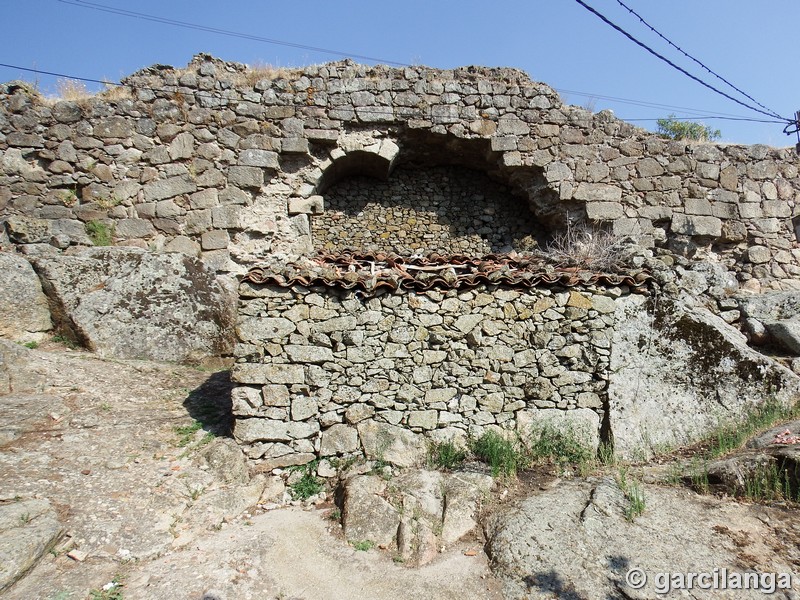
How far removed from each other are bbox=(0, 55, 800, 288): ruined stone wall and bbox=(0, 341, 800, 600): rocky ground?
410 centimetres

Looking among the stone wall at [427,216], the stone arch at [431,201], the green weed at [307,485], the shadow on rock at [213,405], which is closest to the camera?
the green weed at [307,485]

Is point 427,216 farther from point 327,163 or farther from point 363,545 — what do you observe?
point 363,545

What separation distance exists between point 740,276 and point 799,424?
213 inches

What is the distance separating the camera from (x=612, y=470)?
16.5ft

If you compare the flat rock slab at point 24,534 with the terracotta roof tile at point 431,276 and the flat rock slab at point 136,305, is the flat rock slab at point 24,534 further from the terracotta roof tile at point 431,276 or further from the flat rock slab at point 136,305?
the flat rock slab at point 136,305

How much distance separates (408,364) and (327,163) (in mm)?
5040

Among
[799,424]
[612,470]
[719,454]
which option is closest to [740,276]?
[799,424]

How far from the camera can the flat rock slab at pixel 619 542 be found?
362cm

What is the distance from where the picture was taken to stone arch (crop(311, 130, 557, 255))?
9.33 meters

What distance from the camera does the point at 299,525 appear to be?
436 cm

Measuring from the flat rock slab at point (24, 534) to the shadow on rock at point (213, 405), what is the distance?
1.65 meters

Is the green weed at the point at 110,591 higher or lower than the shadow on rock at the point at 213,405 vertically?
lower

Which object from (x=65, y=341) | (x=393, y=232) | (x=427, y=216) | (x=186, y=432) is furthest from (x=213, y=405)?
(x=427, y=216)

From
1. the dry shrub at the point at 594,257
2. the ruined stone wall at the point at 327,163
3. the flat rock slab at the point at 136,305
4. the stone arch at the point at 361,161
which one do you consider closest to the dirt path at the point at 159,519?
the flat rock slab at the point at 136,305
